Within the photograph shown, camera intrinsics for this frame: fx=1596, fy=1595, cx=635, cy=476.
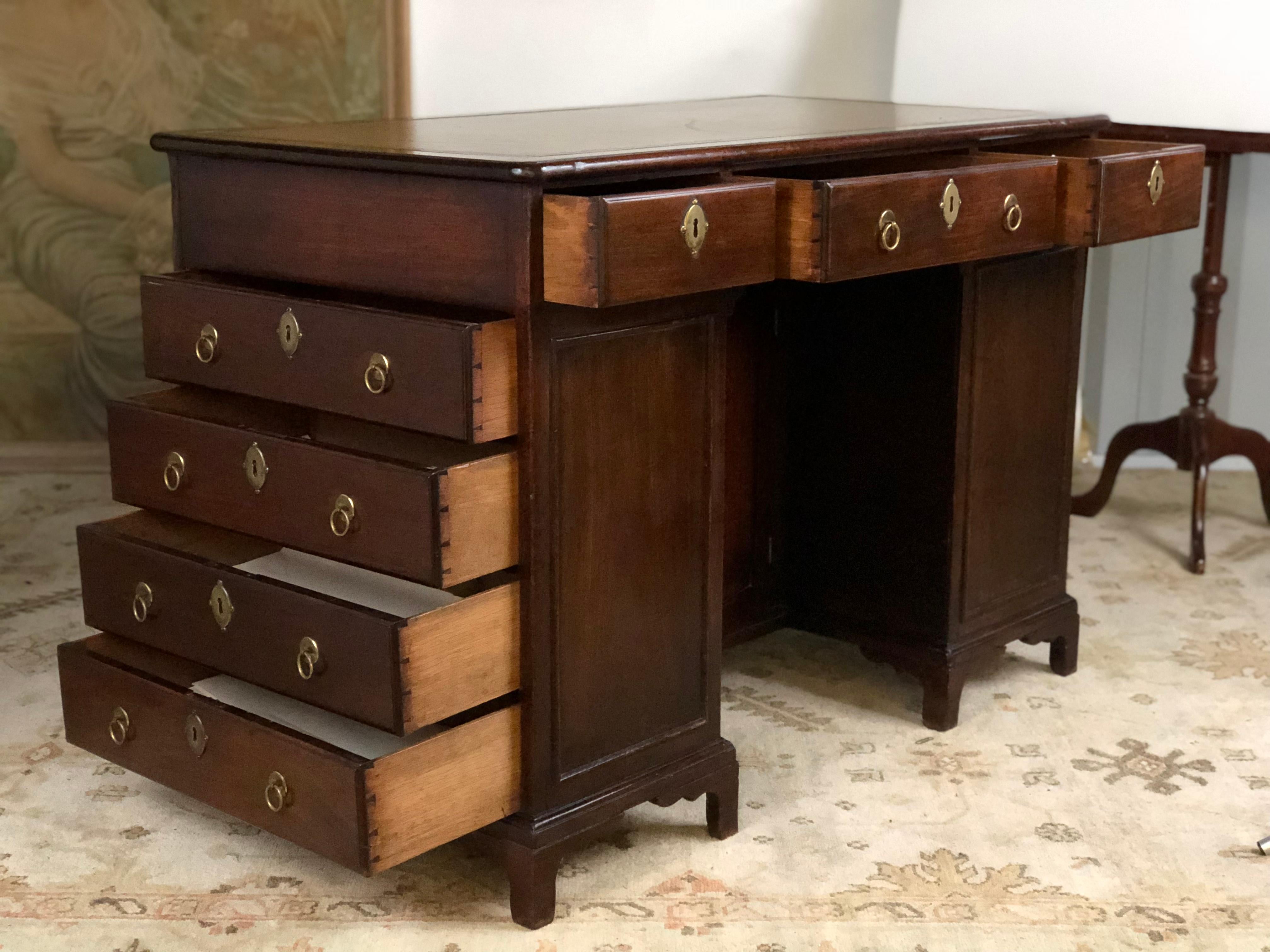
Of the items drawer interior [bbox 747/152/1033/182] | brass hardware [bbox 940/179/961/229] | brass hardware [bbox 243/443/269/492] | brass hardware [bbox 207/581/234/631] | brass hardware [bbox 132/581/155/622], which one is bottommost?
brass hardware [bbox 132/581/155/622]

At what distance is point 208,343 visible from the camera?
6.00 feet

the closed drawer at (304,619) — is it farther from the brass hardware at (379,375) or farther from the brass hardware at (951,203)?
the brass hardware at (951,203)

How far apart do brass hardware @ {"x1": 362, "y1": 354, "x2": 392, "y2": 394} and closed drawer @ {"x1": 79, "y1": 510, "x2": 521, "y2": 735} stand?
228 millimetres

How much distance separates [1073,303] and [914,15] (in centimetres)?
88

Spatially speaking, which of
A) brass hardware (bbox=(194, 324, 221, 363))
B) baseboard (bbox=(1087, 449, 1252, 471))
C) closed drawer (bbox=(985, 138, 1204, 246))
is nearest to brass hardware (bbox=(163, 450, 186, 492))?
brass hardware (bbox=(194, 324, 221, 363))

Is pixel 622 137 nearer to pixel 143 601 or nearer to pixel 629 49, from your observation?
pixel 143 601

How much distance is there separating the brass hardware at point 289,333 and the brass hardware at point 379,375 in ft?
0.37

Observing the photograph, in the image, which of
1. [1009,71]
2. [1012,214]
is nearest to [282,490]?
[1012,214]

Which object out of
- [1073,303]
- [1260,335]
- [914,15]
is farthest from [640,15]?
[1260,335]

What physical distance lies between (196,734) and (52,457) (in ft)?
6.86

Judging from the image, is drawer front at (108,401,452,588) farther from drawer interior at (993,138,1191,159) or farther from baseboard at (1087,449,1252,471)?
baseboard at (1087,449,1252,471)

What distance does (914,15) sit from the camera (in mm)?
3031

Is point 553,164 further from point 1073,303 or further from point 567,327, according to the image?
point 1073,303

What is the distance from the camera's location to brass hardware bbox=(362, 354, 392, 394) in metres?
1.65
